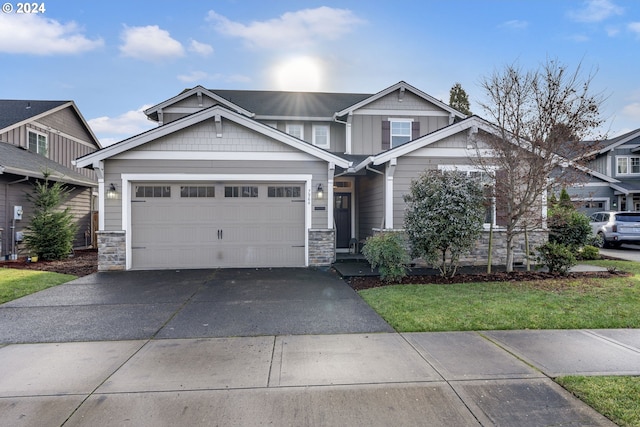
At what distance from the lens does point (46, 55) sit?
13.0 m

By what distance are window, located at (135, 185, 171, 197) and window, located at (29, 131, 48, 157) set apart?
390 inches

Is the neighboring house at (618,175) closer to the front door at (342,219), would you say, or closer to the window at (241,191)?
the front door at (342,219)

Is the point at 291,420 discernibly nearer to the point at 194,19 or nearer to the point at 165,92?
the point at 194,19

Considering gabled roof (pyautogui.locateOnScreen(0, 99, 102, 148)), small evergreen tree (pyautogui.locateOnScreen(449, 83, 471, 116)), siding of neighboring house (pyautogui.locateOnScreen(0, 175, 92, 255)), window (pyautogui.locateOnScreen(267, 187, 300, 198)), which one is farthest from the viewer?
small evergreen tree (pyautogui.locateOnScreen(449, 83, 471, 116))

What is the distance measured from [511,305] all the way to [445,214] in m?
2.39

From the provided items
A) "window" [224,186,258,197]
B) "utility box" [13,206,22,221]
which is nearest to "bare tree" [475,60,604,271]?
"window" [224,186,258,197]

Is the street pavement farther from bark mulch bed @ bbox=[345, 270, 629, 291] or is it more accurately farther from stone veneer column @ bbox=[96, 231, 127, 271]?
stone veneer column @ bbox=[96, 231, 127, 271]

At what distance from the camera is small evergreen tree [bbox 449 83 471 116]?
30844 mm

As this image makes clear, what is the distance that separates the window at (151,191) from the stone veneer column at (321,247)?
13.8ft

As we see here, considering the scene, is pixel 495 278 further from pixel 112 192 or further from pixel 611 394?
pixel 112 192

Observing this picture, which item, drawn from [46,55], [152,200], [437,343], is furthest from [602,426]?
[46,55]

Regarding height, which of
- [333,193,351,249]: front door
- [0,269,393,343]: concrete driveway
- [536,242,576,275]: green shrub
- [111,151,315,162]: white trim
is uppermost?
[111,151,315,162]: white trim

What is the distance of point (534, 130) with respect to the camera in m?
7.74

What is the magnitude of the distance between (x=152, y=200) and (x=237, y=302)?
5031 mm
